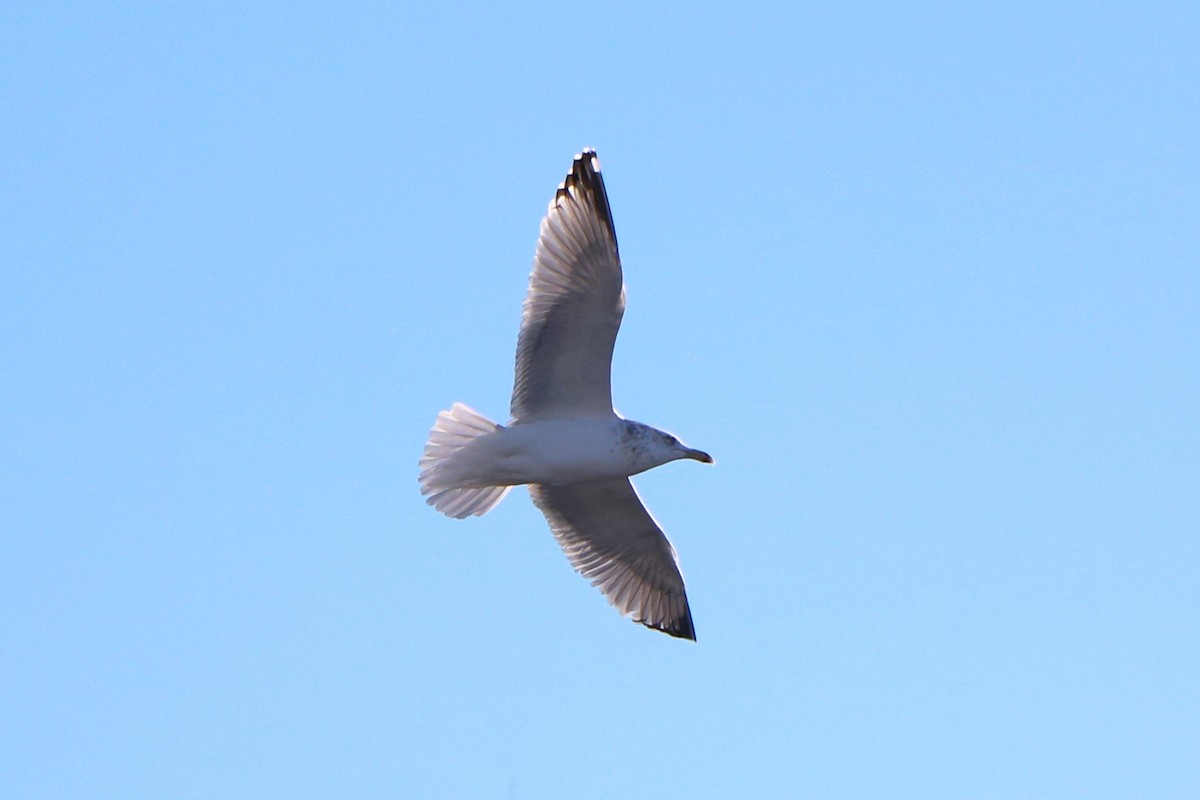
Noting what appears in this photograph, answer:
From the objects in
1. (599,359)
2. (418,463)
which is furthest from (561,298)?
(418,463)

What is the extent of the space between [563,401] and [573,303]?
66 centimetres

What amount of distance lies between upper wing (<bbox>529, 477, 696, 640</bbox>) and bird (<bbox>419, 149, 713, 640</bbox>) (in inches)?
13.1

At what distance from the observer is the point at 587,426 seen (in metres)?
11.0

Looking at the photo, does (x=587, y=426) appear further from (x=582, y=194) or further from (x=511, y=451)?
(x=582, y=194)

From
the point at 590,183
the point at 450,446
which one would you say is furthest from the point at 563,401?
the point at 590,183

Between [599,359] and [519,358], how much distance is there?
48 centimetres

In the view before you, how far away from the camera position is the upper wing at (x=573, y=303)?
10.8 meters

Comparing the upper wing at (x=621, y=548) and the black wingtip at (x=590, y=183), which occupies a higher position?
the black wingtip at (x=590, y=183)

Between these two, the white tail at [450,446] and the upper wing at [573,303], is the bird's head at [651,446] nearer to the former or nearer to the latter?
the upper wing at [573,303]

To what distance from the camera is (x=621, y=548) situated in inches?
480

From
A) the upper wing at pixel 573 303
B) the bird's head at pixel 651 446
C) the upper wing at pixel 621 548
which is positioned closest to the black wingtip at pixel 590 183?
the upper wing at pixel 573 303

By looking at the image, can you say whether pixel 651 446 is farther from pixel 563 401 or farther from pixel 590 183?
pixel 590 183

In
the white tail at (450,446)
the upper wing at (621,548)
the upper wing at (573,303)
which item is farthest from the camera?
the upper wing at (621,548)

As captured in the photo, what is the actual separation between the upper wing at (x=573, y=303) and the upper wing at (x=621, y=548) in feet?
2.70
